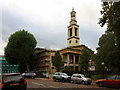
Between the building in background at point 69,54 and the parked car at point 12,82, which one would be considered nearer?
the parked car at point 12,82

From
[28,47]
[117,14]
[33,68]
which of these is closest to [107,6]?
[117,14]

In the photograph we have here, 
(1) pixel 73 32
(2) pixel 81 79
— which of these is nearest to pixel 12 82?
(2) pixel 81 79

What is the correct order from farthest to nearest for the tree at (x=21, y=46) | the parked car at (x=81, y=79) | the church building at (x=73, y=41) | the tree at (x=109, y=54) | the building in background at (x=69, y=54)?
the church building at (x=73, y=41), the building in background at (x=69, y=54), the tree at (x=21, y=46), the tree at (x=109, y=54), the parked car at (x=81, y=79)

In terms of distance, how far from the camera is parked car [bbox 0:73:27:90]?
9211 millimetres

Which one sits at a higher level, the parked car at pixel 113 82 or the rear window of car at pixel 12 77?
the rear window of car at pixel 12 77

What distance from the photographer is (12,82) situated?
9359 millimetres

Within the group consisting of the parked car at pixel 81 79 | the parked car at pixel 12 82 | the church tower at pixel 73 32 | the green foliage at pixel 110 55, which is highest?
the church tower at pixel 73 32

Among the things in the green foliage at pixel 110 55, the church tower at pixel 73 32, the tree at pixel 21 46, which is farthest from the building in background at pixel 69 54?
the green foliage at pixel 110 55

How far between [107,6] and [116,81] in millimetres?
8437

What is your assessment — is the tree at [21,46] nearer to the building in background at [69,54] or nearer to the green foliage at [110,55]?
the building in background at [69,54]

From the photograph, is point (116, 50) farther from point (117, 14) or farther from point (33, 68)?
point (33, 68)

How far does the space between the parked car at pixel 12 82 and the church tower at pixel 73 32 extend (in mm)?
50504

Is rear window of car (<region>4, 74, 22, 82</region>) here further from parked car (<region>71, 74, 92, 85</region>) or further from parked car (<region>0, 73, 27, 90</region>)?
parked car (<region>71, 74, 92, 85</region>)

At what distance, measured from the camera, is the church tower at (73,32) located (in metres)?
59.8
